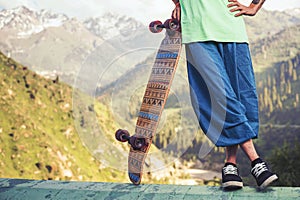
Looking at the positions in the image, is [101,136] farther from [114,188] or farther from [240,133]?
[240,133]

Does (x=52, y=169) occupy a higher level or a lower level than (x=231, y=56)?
lower

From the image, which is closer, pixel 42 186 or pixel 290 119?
pixel 42 186

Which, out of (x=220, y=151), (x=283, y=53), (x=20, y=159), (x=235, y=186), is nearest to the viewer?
(x=235, y=186)

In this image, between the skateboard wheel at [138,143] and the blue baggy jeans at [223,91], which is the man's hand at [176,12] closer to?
the blue baggy jeans at [223,91]

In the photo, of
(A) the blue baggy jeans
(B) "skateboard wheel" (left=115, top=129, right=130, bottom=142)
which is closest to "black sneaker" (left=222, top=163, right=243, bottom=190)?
(A) the blue baggy jeans

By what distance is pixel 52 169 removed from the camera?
133 ft

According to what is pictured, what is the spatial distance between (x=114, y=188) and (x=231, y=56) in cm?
106

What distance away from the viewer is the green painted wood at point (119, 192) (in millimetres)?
2338

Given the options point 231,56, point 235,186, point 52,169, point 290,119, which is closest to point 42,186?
point 235,186

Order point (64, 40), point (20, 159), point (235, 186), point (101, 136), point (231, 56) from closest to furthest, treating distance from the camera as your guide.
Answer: point (235, 186)
point (231, 56)
point (101, 136)
point (20, 159)
point (64, 40)

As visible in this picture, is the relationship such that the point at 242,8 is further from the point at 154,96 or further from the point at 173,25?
the point at 154,96

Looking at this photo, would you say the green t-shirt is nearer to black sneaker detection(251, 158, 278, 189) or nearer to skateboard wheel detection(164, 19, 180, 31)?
skateboard wheel detection(164, 19, 180, 31)

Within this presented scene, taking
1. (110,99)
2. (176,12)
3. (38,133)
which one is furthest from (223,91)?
(38,133)

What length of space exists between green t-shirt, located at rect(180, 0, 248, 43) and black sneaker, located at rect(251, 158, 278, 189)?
744 mm
